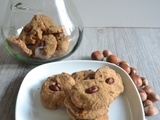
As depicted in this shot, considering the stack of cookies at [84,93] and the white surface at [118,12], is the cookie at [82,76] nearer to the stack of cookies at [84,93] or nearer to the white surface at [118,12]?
the stack of cookies at [84,93]

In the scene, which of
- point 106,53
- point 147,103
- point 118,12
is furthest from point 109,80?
point 118,12

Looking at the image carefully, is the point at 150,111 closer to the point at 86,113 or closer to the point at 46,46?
the point at 86,113

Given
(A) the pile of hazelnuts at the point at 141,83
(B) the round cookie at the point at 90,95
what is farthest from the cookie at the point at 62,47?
(B) the round cookie at the point at 90,95

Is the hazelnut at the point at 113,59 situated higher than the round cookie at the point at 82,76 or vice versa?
the round cookie at the point at 82,76

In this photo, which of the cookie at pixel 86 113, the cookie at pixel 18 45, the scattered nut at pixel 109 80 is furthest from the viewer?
the cookie at pixel 18 45

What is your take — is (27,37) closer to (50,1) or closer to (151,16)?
(50,1)

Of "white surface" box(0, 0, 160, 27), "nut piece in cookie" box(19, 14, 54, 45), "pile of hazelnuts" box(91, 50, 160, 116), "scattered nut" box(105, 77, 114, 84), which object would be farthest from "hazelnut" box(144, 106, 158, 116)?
"white surface" box(0, 0, 160, 27)
